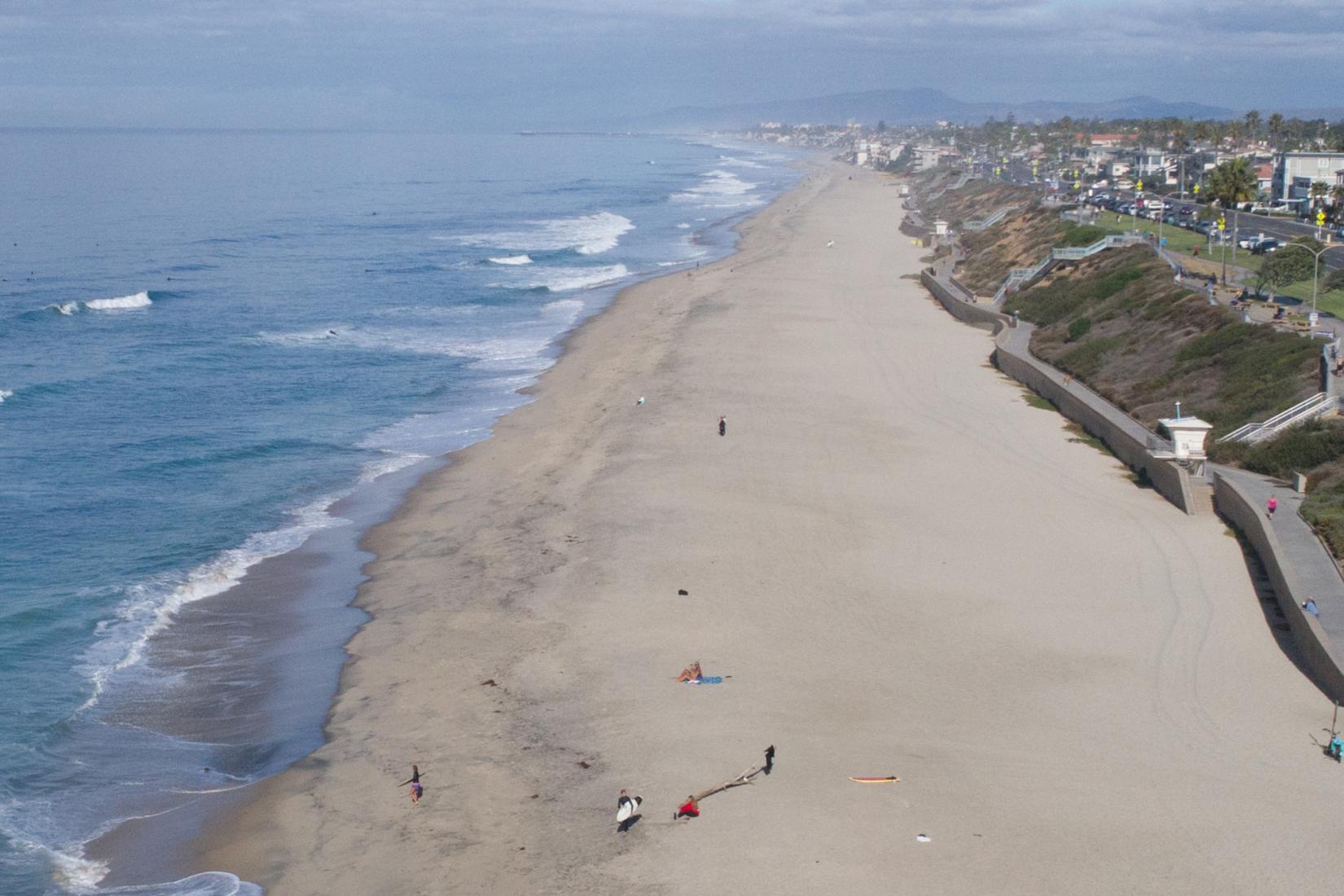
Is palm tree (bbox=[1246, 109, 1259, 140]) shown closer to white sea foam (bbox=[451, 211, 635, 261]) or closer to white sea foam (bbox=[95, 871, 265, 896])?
white sea foam (bbox=[451, 211, 635, 261])

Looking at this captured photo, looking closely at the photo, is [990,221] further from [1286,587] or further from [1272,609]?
[1286,587]

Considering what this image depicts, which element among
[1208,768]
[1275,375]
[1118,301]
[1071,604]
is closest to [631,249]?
[1118,301]

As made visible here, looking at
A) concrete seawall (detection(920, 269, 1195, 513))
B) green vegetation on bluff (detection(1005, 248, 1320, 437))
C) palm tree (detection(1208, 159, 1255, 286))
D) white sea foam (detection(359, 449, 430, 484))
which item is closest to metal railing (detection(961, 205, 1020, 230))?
palm tree (detection(1208, 159, 1255, 286))

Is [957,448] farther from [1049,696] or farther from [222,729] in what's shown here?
[222,729]

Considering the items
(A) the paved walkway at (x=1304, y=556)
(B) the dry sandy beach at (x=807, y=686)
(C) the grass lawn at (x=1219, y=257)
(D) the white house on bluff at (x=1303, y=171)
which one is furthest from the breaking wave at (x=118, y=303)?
(D) the white house on bluff at (x=1303, y=171)

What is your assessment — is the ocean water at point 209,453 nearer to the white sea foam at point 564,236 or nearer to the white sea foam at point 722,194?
the white sea foam at point 564,236

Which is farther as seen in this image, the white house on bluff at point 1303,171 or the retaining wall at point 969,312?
the white house on bluff at point 1303,171

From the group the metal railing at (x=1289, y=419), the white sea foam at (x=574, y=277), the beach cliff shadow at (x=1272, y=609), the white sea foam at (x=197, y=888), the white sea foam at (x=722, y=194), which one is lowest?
the white sea foam at (x=197, y=888)
